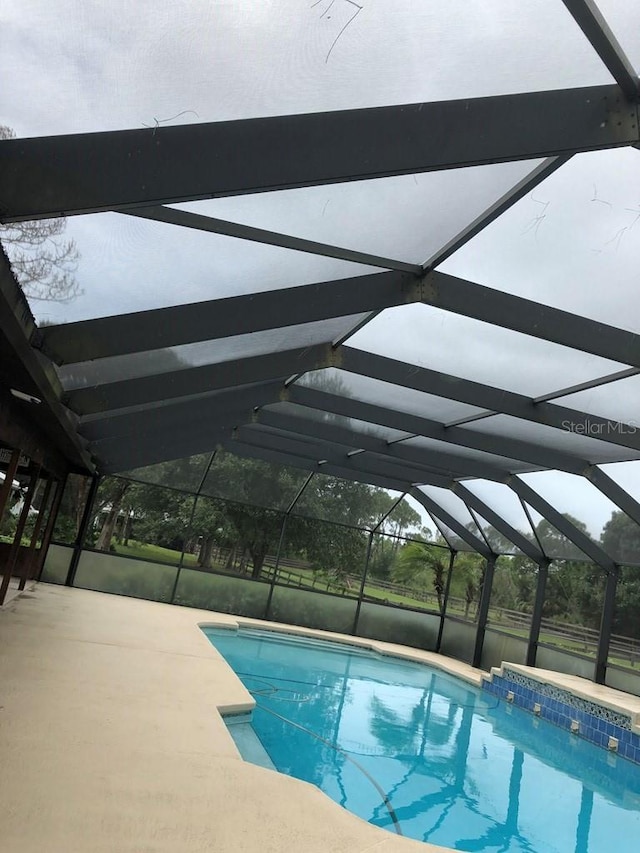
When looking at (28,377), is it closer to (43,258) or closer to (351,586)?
(43,258)

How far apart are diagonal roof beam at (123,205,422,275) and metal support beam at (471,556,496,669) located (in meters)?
11.8

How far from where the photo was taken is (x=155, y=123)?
2602 mm

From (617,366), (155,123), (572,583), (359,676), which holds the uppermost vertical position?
(617,366)

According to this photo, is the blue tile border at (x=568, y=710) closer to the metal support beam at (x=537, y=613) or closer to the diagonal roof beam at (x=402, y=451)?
the metal support beam at (x=537, y=613)

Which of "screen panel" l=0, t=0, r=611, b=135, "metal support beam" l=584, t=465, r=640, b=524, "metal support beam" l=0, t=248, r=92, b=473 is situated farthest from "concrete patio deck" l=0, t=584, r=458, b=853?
"metal support beam" l=584, t=465, r=640, b=524

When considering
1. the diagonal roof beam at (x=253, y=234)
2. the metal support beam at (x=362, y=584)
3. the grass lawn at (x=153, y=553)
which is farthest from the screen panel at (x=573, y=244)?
the metal support beam at (x=362, y=584)

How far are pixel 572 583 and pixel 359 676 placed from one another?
446 centimetres

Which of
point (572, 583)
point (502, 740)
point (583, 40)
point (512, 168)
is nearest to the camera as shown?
point (583, 40)

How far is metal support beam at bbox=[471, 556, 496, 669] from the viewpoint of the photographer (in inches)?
581

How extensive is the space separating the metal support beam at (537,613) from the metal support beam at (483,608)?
1.72 m

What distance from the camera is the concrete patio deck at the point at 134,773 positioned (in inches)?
118

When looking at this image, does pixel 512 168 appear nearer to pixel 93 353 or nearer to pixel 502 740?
pixel 93 353

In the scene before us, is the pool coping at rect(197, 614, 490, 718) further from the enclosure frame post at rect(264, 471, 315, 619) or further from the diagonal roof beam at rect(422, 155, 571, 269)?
the diagonal roof beam at rect(422, 155, 571, 269)

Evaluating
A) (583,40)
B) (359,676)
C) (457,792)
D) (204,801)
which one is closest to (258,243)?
(583,40)
